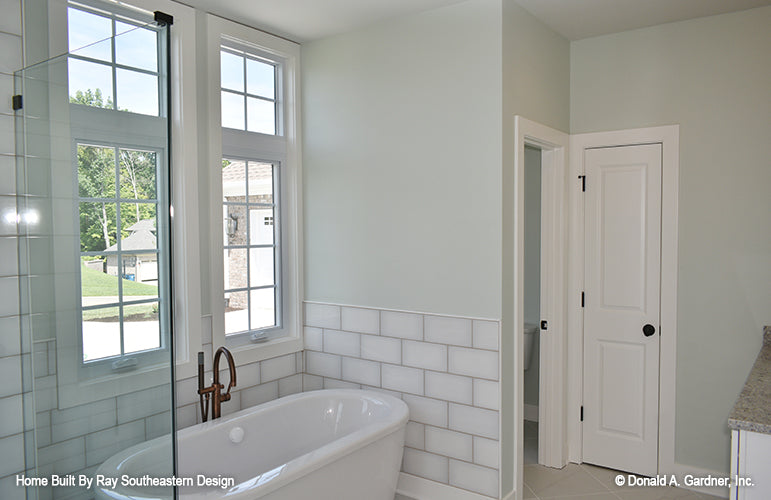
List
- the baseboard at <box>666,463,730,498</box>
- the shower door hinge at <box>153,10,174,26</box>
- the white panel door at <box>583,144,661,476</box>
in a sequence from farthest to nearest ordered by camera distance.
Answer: the white panel door at <box>583,144,661,476</box>
the baseboard at <box>666,463,730,498</box>
the shower door hinge at <box>153,10,174,26</box>

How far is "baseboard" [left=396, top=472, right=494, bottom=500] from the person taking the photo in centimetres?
302

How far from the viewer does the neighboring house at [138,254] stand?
5.08 ft

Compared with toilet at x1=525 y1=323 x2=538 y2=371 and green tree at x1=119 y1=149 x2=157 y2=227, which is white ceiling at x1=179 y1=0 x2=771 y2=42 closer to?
green tree at x1=119 y1=149 x2=157 y2=227

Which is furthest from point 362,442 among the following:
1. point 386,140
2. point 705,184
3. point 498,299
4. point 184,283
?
point 705,184

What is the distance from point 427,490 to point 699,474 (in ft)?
5.22

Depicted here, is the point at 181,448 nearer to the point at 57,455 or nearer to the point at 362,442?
the point at 362,442

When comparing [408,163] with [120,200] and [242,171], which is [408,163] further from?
[120,200]

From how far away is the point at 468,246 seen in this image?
3004mm

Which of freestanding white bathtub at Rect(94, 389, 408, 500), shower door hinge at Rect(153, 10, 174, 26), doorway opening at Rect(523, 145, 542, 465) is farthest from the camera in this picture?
doorway opening at Rect(523, 145, 542, 465)

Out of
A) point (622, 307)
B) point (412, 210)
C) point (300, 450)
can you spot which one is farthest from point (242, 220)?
point (622, 307)

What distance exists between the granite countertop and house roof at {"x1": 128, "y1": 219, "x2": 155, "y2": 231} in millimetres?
1855

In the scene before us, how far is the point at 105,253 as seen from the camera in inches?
61.2
